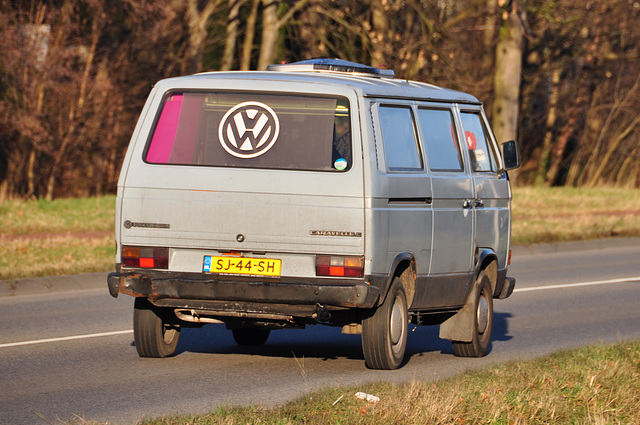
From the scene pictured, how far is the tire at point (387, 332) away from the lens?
8242mm

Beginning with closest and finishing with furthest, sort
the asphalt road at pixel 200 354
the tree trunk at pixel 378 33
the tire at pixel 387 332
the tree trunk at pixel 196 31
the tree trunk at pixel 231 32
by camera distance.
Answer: the asphalt road at pixel 200 354
the tire at pixel 387 332
the tree trunk at pixel 378 33
the tree trunk at pixel 196 31
the tree trunk at pixel 231 32

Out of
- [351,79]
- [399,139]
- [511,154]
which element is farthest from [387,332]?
[511,154]

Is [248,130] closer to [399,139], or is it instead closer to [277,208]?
[277,208]

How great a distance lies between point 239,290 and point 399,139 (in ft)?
5.57

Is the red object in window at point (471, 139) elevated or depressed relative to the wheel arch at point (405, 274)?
elevated

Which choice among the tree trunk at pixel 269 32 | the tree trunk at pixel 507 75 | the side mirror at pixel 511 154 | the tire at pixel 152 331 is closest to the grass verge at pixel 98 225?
the tree trunk at pixel 507 75

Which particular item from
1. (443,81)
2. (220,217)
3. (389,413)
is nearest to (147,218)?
(220,217)

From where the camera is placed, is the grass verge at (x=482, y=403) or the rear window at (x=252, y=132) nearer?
the grass verge at (x=482, y=403)

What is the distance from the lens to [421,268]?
8.78 metres

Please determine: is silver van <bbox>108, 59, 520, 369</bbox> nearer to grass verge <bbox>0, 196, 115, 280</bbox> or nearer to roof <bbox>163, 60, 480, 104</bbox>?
roof <bbox>163, 60, 480, 104</bbox>

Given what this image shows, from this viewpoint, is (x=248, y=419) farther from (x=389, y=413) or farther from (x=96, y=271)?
(x=96, y=271)

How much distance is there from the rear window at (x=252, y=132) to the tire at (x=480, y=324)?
7.57 feet

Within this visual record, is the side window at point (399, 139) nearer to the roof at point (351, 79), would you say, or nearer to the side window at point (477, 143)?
the roof at point (351, 79)

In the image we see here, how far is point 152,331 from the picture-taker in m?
8.79
